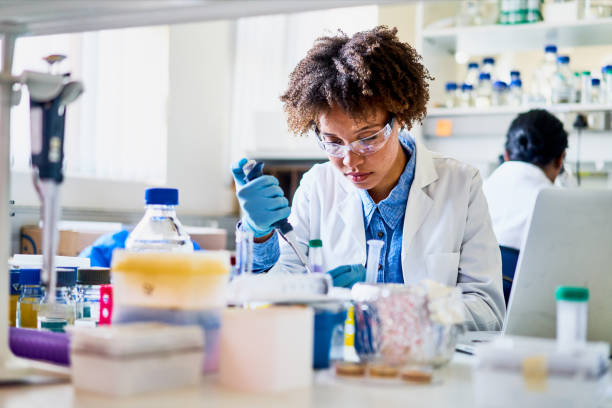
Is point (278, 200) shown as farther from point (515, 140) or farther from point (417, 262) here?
point (515, 140)

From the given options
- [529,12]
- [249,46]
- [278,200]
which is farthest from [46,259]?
[249,46]

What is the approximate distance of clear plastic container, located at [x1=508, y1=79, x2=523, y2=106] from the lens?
11.9ft

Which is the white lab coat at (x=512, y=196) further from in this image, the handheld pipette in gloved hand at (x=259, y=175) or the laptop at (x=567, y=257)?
the laptop at (x=567, y=257)

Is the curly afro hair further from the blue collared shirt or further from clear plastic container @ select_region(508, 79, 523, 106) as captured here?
clear plastic container @ select_region(508, 79, 523, 106)

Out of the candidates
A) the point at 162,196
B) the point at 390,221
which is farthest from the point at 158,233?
the point at 390,221

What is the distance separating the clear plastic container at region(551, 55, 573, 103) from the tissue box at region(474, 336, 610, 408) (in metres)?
3.02

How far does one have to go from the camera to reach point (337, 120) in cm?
165

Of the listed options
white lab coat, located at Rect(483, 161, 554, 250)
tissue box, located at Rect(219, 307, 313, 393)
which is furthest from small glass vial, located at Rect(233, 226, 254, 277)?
white lab coat, located at Rect(483, 161, 554, 250)

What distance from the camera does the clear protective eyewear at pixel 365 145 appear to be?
165 cm

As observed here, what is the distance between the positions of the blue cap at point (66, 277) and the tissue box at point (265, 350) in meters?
0.53

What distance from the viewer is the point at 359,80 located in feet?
5.33

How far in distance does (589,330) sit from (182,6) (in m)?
0.77

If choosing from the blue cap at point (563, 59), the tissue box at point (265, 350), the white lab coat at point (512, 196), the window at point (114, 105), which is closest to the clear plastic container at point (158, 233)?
the tissue box at point (265, 350)

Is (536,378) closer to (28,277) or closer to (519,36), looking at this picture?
(28,277)
